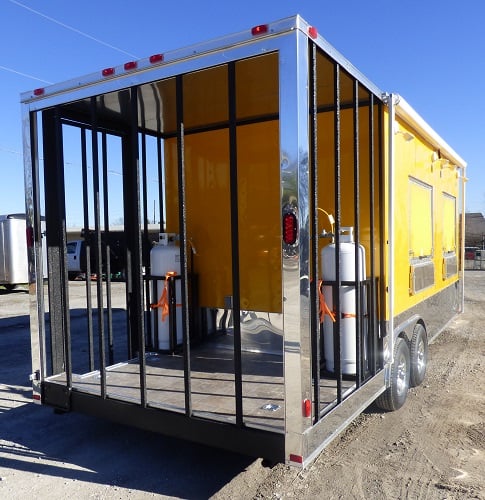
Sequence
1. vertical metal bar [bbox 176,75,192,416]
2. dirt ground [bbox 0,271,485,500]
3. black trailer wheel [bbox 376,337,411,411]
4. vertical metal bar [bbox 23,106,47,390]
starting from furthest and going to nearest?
black trailer wheel [bbox 376,337,411,411], vertical metal bar [bbox 23,106,47,390], dirt ground [bbox 0,271,485,500], vertical metal bar [bbox 176,75,192,416]

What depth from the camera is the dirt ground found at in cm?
311

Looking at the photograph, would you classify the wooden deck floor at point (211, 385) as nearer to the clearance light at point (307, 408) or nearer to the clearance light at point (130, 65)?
the clearance light at point (307, 408)

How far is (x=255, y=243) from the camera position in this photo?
477cm

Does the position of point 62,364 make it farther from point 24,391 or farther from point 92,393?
point 24,391

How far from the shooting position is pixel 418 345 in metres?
4.91

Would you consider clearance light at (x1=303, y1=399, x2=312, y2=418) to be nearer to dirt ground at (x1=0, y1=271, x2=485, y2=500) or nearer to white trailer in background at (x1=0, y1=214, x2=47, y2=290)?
dirt ground at (x1=0, y1=271, x2=485, y2=500)

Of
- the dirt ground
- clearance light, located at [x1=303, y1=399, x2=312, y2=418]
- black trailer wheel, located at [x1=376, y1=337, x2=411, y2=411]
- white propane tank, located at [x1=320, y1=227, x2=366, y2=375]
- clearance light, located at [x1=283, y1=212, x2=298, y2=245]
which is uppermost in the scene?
clearance light, located at [x1=283, y1=212, x2=298, y2=245]

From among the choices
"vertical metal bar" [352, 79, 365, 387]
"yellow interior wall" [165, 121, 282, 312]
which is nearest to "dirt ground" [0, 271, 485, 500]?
"vertical metal bar" [352, 79, 365, 387]

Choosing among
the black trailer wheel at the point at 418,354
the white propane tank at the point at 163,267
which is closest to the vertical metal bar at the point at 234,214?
the white propane tank at the point at 163,267

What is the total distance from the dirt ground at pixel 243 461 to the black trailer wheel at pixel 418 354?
0.19m

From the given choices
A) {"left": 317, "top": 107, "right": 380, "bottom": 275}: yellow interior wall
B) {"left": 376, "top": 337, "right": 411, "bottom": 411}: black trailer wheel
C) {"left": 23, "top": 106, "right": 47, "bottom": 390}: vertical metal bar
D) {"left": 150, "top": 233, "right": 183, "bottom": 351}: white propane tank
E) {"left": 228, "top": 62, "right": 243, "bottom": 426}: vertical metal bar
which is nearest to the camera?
{"left": 228, "top": 62, "right": 243, "bottom": 426}: vertical metal bar

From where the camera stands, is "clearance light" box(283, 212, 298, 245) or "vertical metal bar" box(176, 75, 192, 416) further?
"vertical metal bar" box(176, 75, 192, 416)

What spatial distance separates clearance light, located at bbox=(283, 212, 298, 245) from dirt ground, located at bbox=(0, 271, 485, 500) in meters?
1.65

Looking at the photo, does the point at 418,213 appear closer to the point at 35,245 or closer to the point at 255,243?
the point at 255,243
